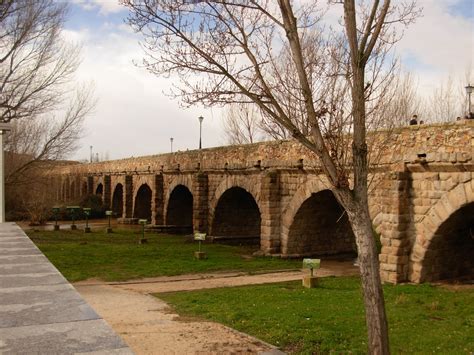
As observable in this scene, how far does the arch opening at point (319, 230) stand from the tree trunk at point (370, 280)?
34.5 ft

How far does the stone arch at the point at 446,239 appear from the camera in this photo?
10.8 metres

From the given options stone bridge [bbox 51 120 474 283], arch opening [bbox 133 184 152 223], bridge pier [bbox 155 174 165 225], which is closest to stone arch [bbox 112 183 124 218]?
arch opening [bbox 133 184 152 223]

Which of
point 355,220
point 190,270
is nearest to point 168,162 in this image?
point 190,270

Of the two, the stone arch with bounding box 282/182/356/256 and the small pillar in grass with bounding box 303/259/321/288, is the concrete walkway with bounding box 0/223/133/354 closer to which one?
the small pillar in grass with bounding box 303/259/321/288

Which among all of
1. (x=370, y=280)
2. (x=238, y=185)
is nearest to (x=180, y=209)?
(x=238, y=185)

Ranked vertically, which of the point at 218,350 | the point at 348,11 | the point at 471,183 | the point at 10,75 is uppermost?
the point at 10,75

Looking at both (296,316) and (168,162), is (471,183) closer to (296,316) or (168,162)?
(296,316)

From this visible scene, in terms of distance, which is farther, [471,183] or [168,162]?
[168,162]

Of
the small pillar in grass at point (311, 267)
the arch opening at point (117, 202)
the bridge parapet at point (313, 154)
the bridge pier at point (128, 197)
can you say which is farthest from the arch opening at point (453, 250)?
the arch opening at point (117, 202)

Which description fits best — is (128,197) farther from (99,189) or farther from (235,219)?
(235,219)

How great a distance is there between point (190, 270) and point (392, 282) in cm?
563

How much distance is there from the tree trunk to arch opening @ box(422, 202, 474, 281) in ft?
21.7

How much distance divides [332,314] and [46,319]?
21.2 feet

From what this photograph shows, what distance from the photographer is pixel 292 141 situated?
16188 millimetres
